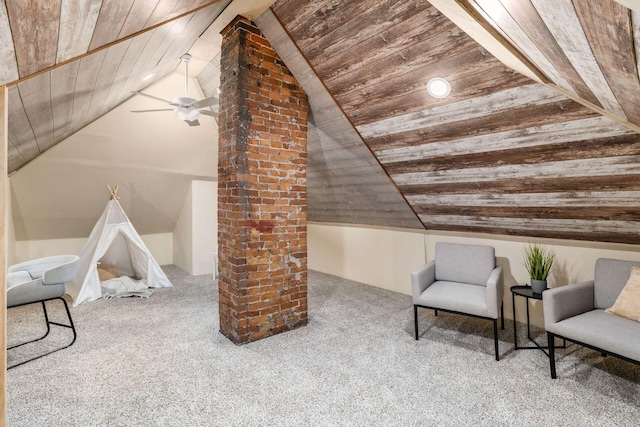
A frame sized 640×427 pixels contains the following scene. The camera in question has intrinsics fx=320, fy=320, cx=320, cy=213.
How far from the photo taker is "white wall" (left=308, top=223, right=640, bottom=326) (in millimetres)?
2957

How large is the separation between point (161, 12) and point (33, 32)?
30.7 inches

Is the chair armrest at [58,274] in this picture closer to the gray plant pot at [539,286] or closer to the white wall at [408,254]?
the white wall at [408,254]

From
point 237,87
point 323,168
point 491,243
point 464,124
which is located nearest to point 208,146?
point 323,168

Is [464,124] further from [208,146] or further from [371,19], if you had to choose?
[208,146]

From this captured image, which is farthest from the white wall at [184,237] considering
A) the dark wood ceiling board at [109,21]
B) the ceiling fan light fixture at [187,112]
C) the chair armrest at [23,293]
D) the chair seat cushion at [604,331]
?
the chair seat cushion at [604,331]

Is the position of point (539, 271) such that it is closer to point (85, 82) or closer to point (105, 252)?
point (85, 82)

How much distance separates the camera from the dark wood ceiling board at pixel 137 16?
4.55 feet

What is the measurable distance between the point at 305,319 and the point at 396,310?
1115 millimetres

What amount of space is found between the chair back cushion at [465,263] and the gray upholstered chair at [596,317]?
0.74 metres

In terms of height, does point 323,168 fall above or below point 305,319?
above

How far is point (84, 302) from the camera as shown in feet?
13.3

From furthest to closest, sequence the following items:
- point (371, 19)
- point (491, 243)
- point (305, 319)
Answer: point (491, 243), point (305, 319), point (371, 19)

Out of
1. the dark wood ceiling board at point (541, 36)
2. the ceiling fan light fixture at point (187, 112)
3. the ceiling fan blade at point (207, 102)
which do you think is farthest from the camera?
the ceiling fan light fixture at point (187, 112)

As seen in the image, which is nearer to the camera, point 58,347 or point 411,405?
point 411,405
